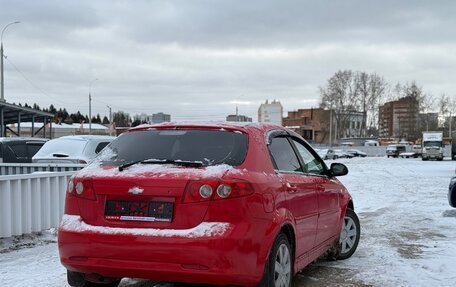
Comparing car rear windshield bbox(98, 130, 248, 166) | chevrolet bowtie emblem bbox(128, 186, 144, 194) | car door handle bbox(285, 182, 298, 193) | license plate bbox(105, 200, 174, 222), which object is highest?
car rear windshield bbox(98, 130, 248, 166)

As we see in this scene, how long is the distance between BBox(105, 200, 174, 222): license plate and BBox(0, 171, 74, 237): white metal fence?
3604 millimetres

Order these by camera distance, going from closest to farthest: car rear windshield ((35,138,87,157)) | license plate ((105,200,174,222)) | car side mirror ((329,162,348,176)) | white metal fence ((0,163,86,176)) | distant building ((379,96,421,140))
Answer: license plate ((105,200,174,222)), car side mirror ((329,162,348,176)), white metal fence ((0,163,86,176)), car rear windshield ((35,138,87,157)), distant building ((379,96,421,140))

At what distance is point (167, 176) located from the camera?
4.18 meters

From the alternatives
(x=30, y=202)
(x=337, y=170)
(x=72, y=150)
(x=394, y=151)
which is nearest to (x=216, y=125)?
(x=337, y=170)

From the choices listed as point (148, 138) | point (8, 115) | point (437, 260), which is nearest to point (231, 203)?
point (148, 138)

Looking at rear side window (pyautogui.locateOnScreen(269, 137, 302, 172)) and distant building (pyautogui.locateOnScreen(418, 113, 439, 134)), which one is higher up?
distant building (pyautogui.locateOnScreen(418, 113, 439, 134))

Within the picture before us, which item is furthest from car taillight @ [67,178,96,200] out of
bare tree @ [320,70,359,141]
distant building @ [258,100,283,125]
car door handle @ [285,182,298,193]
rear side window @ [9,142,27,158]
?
bare tree @ [320,70,359,141]

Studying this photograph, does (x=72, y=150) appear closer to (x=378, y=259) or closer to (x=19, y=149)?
(x=19, y=149)

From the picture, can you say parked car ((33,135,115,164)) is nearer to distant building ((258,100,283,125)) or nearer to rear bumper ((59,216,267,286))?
rear bumper ((59,216,267,286))

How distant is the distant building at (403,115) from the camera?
11438cm

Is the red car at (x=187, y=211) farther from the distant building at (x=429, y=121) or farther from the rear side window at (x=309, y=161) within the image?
the distant building at (x=429, y=121)

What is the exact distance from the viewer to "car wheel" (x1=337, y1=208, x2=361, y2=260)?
678 centimetres

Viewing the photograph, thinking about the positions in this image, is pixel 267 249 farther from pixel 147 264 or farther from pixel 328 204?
pixel 328 204

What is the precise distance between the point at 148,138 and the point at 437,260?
4.08 m
